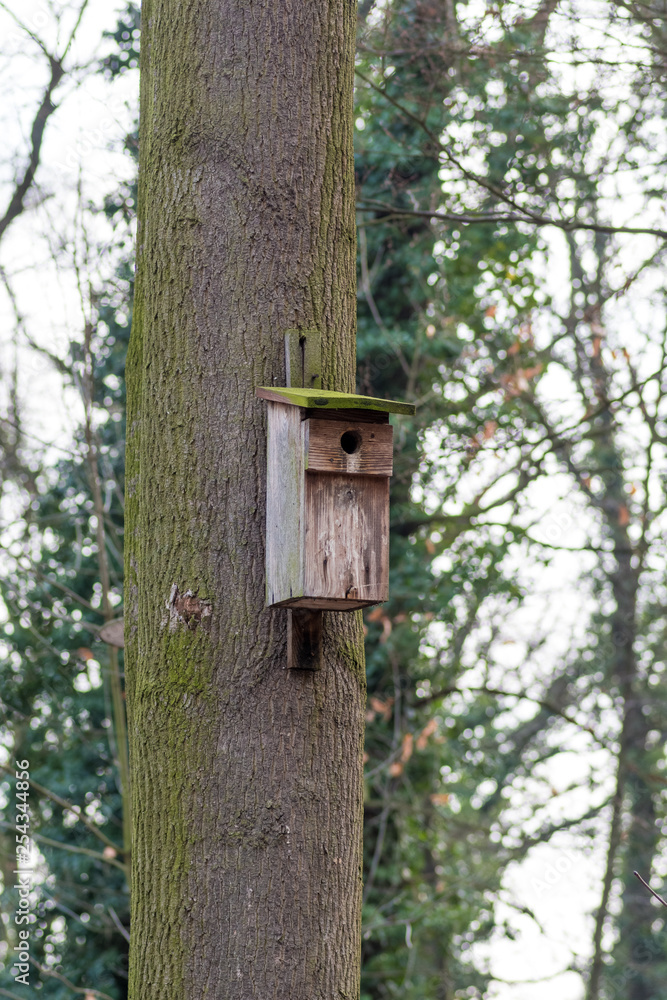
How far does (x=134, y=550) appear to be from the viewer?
2.51m

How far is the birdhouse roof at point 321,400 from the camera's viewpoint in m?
1.83

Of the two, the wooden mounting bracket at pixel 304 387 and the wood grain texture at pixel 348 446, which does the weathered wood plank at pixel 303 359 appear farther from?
the wood grain texture at pixel 348 446

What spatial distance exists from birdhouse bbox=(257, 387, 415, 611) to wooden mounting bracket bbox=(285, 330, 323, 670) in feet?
0.09

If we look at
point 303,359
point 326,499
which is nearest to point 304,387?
point 303,359

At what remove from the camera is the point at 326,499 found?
1.90 m

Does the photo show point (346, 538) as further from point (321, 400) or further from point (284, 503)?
point (321, 400)

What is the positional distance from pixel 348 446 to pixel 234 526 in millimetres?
267

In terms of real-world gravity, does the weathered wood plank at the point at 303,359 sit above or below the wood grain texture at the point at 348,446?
above

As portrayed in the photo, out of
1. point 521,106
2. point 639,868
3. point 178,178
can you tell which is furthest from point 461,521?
point 639,868

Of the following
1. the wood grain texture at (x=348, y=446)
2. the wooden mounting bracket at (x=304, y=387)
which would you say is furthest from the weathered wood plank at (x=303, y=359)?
the wood grain texture at (x=348, y=446)

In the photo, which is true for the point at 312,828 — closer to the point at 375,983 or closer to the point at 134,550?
the point at 134,550

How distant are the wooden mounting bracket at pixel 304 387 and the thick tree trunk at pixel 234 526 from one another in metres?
0.02

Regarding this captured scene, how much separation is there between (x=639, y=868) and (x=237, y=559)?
1152 centimetres

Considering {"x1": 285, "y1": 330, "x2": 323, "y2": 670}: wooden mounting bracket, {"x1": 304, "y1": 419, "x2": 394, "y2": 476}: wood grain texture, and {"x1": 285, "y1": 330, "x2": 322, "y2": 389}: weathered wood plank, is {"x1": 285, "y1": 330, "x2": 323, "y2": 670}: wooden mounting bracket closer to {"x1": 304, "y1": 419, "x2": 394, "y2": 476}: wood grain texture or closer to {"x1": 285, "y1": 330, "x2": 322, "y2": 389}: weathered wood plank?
{"x1": 285, "y1": 330, "x2": 322, "y2": 389}: weathered wood plank
